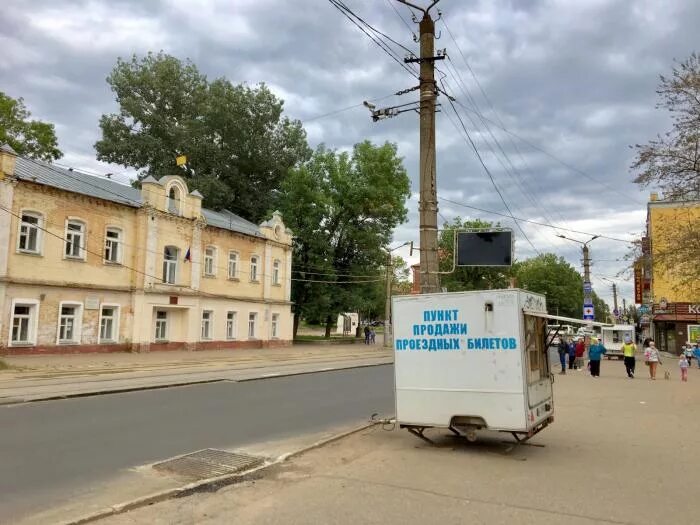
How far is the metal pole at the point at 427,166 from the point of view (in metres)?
11.1

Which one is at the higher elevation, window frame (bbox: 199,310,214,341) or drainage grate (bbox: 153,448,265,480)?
window frame (bbox: 199,310,214,341)

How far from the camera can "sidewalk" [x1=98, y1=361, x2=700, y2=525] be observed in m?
5.39

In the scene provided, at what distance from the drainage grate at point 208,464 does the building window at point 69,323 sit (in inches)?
879

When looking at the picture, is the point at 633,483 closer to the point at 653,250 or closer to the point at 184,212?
the point at 653,250

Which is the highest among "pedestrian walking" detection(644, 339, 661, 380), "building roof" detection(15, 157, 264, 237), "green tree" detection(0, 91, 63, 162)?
"green tree" detection(0, 91, 63, 162)

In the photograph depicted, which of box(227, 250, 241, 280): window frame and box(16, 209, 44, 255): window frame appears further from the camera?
box(227, 250, 241, 280): window frame

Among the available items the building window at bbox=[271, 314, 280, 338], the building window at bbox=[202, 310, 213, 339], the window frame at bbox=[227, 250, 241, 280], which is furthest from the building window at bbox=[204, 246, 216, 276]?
the building window at bbox=[271, 314, 280, 338]

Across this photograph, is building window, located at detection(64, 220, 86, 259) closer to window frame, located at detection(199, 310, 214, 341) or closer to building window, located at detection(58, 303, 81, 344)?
building window, located at detection(58, 303, 81, 344)

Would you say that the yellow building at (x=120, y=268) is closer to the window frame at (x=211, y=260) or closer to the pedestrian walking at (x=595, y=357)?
the window frame at (x=211, y=260)

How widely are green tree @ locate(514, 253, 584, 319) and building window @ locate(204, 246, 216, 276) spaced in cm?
6492

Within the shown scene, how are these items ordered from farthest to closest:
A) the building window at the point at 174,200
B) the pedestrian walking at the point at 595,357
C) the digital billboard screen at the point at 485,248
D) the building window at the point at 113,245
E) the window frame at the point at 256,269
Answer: the window frame at the point at 256,269 → the building window at the point at 174,200 → the building window at the point at 113,245 → the pedestrian walking at the point at 595,357 → the digital billboard screen at the point at 485,248

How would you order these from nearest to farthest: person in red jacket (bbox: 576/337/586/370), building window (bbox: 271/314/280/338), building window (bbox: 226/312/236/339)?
1. person in red jacket (bbox: 576/337/586/370)
2. building window (bbox: 226/312/236/339)
3. building window (bbox: 271/314/280/338)

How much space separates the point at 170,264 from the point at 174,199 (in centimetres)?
389

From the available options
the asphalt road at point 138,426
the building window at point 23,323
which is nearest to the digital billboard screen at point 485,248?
the asphalt road at point 138,426
